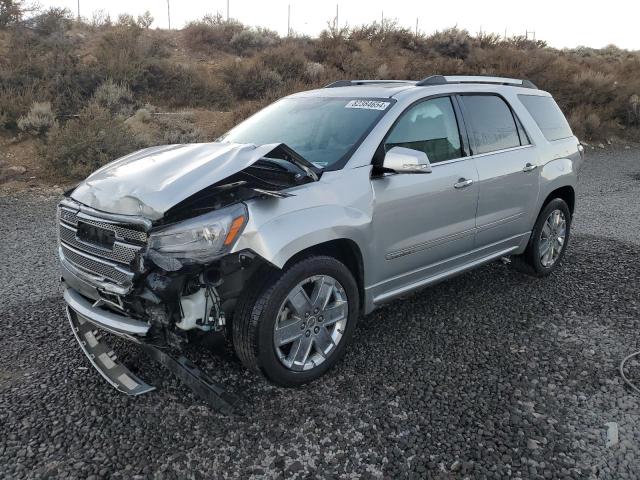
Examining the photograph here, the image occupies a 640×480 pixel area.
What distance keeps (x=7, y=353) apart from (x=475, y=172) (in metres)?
3.63

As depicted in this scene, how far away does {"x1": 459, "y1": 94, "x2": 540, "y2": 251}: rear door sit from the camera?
4438 millimetres

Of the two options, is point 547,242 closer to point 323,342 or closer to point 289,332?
point 323,342

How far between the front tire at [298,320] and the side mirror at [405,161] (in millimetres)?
719

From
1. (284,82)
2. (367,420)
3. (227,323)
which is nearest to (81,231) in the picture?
(227,323)

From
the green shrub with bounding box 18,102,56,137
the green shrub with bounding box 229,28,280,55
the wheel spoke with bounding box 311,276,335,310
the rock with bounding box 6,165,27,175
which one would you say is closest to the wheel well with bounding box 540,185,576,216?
the wheel spoke with bounding box 311,276,335,310

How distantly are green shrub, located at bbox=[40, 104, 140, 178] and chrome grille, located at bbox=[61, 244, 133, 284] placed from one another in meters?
6.39

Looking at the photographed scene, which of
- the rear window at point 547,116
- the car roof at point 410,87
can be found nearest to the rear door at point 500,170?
the car roof at point 410,87

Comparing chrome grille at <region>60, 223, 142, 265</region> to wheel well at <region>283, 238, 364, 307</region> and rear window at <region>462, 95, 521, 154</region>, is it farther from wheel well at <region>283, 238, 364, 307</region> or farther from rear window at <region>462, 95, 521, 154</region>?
rear window at <region>462, 95, 521, 154</region>

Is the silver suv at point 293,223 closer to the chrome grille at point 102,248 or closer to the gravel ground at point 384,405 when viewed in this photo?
the chrome grille at point 102,248

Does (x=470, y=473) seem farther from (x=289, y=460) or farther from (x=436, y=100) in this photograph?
(x=436, y=100)

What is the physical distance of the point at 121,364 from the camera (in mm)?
3414

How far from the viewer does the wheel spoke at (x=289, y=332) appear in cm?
319

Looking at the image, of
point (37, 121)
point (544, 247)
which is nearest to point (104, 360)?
point (544, 247)

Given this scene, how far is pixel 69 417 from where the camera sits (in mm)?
3023
